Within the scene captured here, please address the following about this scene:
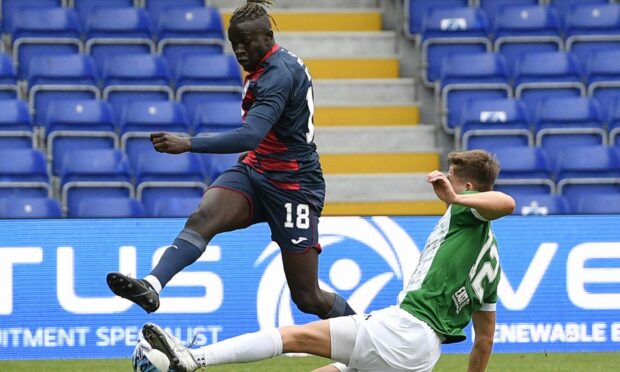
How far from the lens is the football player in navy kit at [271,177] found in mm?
6793

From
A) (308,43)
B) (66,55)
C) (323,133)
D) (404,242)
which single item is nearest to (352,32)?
(308,43)

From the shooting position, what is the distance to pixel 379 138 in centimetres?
1396

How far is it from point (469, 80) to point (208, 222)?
762cm

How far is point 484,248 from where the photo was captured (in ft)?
20.4

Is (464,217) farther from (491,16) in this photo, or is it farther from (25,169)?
(491,16)

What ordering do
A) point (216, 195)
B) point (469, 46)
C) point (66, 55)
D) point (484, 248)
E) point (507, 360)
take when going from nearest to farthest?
1. point (484, 248)
2. point (216, 195)
3. point (507, 360)
4. point (66, 55)
5. point (469, 46)

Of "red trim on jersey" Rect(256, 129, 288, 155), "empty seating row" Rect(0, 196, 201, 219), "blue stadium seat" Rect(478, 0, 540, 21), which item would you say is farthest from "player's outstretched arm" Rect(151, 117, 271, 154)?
"blue stadium seat" Rect(478, 0, 540, 21)

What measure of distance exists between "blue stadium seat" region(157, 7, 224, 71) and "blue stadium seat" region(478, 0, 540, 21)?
3.02m

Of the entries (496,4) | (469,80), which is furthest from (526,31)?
(469,80)

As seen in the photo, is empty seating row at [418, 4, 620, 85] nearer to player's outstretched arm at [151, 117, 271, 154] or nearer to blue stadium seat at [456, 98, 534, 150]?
blue stadium seat at [456, 98, 534, 150]

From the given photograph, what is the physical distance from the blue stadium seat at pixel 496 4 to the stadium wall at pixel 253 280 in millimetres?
5631

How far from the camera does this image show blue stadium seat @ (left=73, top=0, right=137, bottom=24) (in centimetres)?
1414

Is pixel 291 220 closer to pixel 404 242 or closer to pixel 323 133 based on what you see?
pixel 404 242

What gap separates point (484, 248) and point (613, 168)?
7.17 m
